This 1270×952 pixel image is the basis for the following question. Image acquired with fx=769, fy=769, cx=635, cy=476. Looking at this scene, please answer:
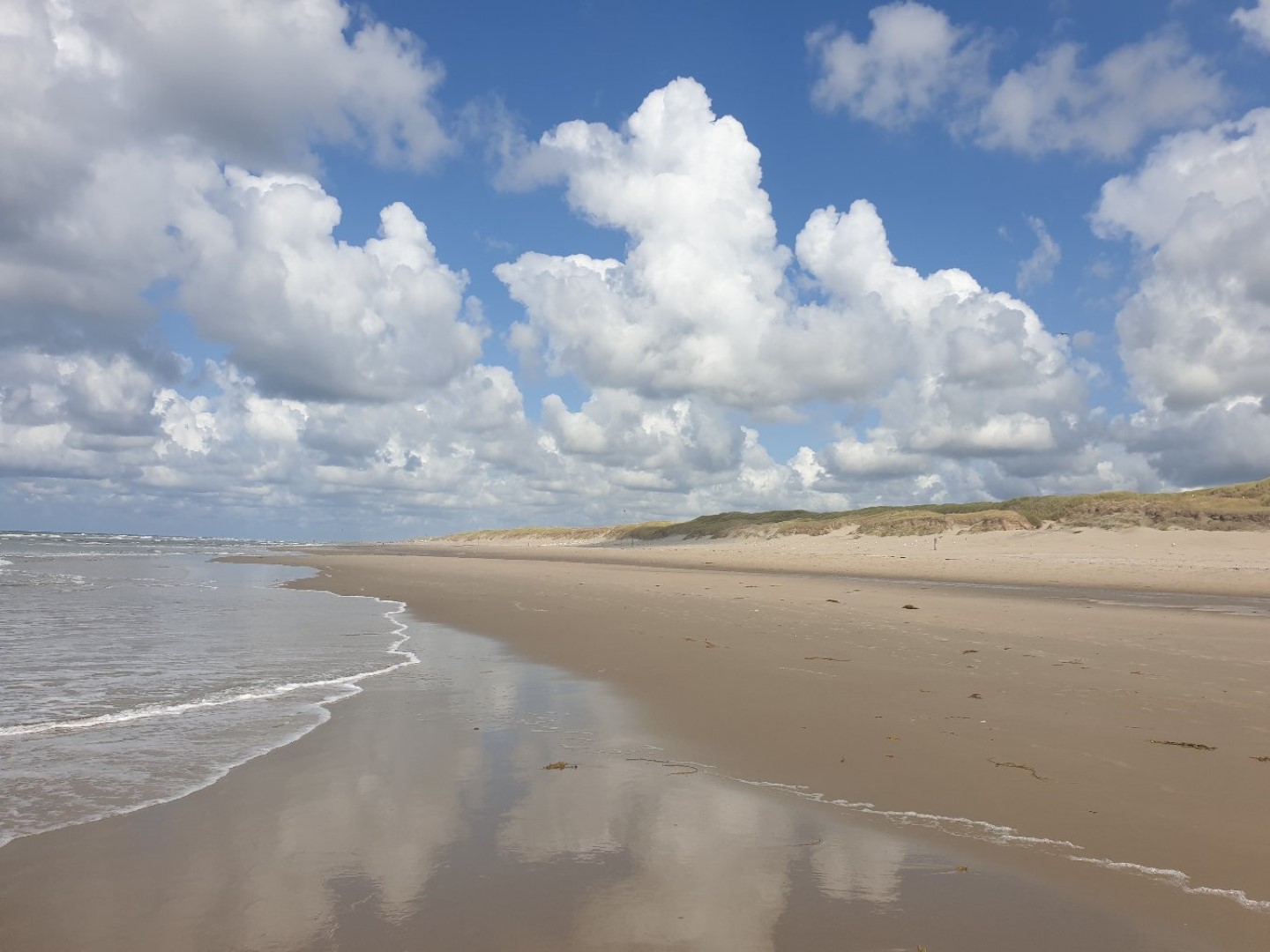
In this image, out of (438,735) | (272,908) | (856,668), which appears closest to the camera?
(272,908)

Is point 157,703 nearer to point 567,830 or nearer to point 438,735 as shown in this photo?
point 438,735

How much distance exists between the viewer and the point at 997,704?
8.66 meters

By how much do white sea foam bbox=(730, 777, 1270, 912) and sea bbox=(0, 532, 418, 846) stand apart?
15.5 feet

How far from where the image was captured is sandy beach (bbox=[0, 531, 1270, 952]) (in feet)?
12.5

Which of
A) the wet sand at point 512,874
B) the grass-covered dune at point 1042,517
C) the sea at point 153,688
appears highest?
the grass-covered dune at point 1042,517

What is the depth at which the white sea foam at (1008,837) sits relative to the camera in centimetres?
412

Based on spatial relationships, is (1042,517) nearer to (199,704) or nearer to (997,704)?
(997,704)

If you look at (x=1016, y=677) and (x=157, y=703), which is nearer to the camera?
(x=157, y=703)

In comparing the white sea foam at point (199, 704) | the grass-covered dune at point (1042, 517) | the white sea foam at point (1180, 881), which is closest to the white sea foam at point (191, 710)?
the white sea foam at point (199, 704)

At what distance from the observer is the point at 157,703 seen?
859 cm

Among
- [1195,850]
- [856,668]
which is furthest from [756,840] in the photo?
[856,668]

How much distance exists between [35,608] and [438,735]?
16.0 metres

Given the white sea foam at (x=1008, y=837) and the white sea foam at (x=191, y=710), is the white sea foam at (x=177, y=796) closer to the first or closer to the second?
the white sea foam at (x=191, y=710)

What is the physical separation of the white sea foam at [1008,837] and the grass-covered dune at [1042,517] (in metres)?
45.1
